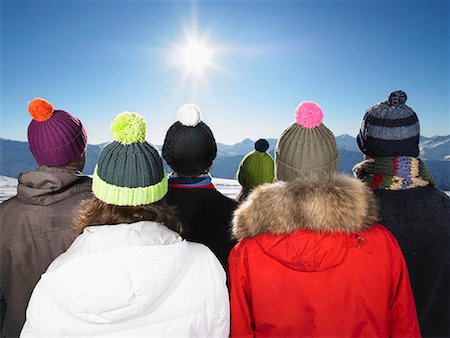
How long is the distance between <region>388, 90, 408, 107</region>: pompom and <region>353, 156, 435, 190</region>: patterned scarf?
355 millimetres

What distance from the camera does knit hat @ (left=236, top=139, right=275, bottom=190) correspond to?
352cm

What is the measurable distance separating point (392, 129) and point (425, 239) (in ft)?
2.13

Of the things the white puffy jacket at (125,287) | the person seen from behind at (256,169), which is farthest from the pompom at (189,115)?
the person seen from behind at (256,169)

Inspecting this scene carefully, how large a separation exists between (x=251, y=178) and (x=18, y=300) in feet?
7.25

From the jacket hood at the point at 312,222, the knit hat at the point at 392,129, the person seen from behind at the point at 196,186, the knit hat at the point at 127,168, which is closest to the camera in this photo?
the jacket hood at the point at 312,222

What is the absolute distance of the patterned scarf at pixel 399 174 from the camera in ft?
6.50

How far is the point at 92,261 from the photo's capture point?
1261mm

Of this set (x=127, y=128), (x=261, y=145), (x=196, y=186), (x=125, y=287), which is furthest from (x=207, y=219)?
(x=261, y=145)

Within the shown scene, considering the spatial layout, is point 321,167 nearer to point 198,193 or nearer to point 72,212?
point 198,193

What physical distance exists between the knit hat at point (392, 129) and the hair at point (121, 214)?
1.30m

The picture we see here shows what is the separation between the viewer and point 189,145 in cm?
224

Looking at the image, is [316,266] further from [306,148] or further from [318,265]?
[306,148]

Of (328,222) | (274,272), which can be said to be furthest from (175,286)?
(328,222)

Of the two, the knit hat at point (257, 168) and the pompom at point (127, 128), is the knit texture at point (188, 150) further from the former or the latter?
the knit hat at point (257, 168)
